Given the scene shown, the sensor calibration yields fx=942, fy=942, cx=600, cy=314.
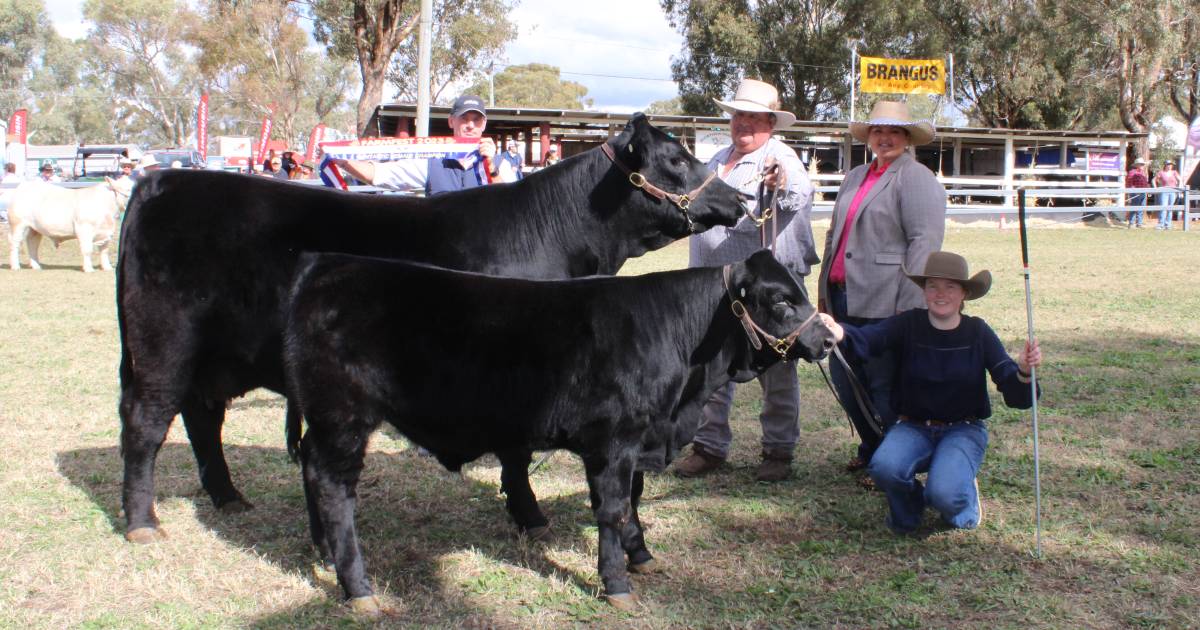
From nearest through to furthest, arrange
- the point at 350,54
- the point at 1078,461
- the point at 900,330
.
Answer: the point at 900,330
the point at 1078,461
the point at 350,54

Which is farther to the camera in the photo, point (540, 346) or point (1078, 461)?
point (1078, 461)

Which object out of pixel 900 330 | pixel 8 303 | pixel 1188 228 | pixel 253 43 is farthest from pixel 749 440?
pixel 253 43

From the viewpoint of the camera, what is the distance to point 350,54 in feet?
101

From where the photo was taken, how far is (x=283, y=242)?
4.32 meters

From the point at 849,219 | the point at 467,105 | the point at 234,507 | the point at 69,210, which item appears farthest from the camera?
the point at 69,210

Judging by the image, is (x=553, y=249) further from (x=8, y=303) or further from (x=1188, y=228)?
(x=1188, y=228)

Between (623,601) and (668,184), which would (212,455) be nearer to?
(623,601)

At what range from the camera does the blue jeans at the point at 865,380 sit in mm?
5016

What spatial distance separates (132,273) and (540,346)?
7.03 feet

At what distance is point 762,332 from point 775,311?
0.10 metres

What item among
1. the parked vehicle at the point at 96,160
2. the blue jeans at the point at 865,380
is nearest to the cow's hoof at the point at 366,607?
the blue jeans at the point at 865,380

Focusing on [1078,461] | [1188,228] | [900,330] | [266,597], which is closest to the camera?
[266,597]

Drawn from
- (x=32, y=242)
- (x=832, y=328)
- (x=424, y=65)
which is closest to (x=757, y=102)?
(x=832, y=328)

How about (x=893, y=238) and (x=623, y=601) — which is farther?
(x=893, y=238)
